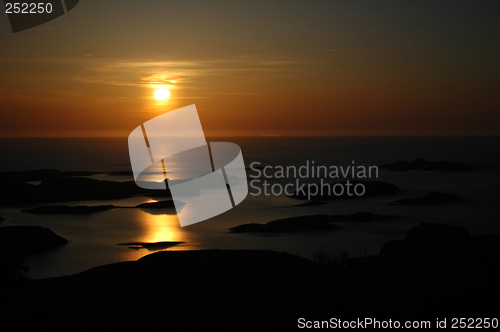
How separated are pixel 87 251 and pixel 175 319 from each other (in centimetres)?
2280

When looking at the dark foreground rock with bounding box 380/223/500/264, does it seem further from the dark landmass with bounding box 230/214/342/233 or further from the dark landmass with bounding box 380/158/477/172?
the dark landmass with bounding box 380/158/477/172

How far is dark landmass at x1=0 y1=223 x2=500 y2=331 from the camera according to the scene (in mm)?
4656

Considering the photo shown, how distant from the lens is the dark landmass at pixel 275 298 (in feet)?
15.3

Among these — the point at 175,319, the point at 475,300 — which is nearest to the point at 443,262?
the point at 475,300

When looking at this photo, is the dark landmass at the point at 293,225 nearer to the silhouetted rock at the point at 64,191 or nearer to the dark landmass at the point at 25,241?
the dark landmass at the point at 25,241

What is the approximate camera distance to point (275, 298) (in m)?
5.49

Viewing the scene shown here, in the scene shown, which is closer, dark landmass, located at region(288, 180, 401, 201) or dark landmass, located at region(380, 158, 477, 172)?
dark landmass, located at region(288, 180, 401, 201)

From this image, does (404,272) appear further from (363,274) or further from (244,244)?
(244,244)

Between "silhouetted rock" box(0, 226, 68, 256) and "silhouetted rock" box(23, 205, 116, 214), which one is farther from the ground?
"silhouetted rock" box(0, 226, 68, 256)

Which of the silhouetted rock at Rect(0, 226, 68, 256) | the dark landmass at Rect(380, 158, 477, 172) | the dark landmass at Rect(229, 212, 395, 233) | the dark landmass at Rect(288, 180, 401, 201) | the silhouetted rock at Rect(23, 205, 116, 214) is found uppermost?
the silhouetted rock at Rect(0, 226, 68, 256)

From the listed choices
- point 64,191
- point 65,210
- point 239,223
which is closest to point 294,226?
point 239,223

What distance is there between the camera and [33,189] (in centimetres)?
4528

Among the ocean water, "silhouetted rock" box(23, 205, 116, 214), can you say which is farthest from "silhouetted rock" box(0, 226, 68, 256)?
"silhouetted rock" box(23, 205, 116, 214)
